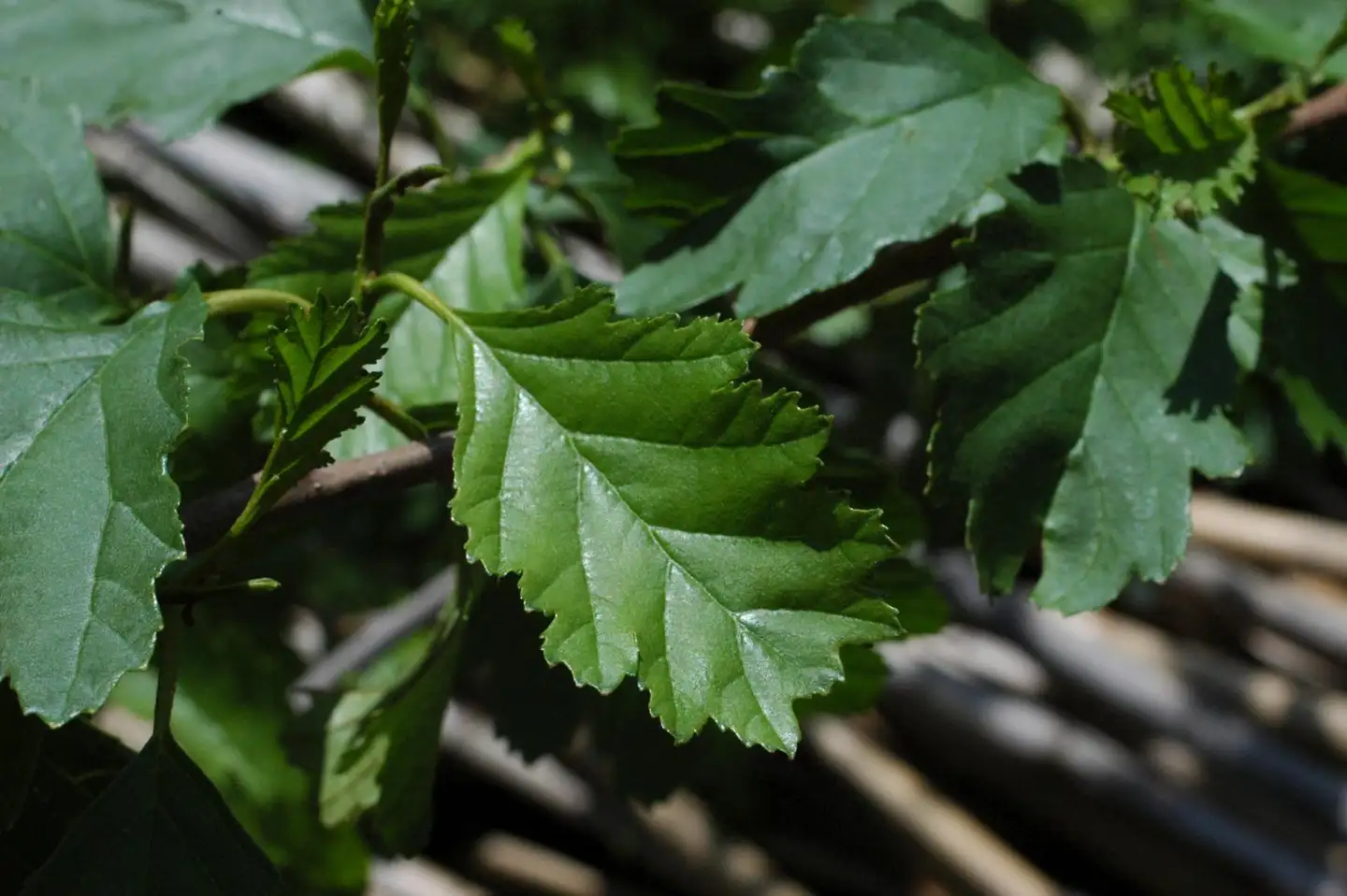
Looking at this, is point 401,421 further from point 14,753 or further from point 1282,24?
point 1282,24

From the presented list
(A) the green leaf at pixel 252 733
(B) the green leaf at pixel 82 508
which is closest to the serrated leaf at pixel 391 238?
(B) the green leaf at pixel 82 508

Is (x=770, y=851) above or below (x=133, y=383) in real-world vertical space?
below

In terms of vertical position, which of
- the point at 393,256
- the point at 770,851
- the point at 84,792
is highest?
the point at 393,256

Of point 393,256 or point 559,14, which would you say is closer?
point 393,256

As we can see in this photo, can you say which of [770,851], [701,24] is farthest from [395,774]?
[701,24]

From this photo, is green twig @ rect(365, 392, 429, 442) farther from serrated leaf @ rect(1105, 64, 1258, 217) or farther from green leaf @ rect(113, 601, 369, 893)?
green leaf @ rect(113, 601, 369, 893)

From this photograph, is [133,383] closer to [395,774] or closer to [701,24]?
[395,774]

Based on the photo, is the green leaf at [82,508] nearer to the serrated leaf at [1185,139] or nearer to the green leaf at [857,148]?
the green leaf at [857,148]
